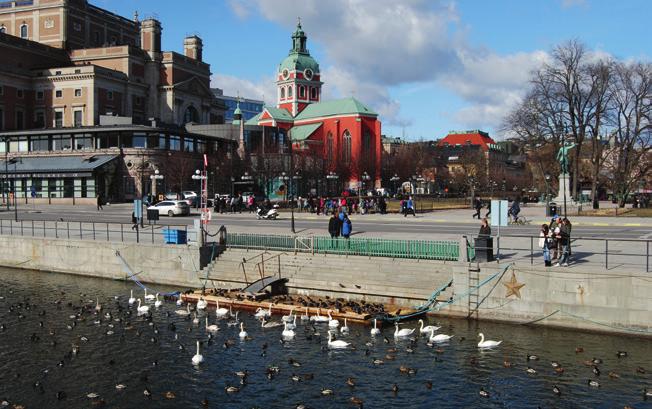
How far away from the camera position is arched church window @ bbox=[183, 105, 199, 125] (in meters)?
111

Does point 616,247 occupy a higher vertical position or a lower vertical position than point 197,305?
higher

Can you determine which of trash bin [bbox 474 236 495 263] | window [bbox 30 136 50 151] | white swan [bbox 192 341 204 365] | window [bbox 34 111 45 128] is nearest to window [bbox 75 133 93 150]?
window [bbox 30 136 50 151]

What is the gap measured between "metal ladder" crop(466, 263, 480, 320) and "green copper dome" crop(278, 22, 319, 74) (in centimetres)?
12241

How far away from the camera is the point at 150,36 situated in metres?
108

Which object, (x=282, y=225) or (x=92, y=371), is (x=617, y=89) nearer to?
(x=282, y=225)

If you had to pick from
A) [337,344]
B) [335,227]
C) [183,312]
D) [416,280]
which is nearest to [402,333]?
[337,344]

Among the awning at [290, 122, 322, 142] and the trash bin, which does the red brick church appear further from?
the trash bin

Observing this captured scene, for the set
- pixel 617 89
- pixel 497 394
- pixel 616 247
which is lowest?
pixel 497 394

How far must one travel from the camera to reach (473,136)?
615ft

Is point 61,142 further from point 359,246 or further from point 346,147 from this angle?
point 359,246

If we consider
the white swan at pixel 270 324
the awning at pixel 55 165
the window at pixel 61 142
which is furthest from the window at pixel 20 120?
the white swan at pixel 270 324

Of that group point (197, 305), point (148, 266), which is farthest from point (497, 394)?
point (148, 266)

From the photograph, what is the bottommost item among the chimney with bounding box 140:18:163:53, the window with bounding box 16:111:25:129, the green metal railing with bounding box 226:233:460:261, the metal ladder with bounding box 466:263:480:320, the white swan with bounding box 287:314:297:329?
the white swan with bounding box 287:314:297:329

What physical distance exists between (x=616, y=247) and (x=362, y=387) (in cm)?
1648
